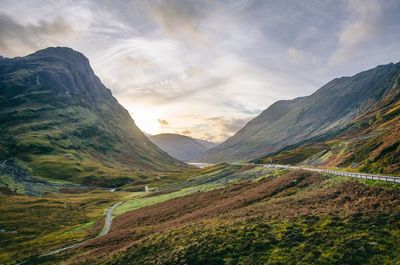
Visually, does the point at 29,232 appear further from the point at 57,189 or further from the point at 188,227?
the point at 57,189

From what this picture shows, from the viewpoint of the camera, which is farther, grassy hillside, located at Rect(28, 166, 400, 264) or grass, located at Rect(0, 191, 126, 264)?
grass, located at Rect(0, 191, 126, 264)

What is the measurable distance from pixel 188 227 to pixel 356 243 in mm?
23359

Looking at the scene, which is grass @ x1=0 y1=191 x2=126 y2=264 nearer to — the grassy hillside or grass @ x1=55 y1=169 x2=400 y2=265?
the grassy hillside

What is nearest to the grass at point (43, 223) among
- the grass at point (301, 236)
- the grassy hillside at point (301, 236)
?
the grassy hillside at point (301, 236)

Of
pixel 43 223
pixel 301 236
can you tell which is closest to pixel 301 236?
pixel 301 236

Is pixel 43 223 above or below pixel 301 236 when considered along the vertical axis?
above

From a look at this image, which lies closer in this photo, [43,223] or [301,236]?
[301,236]

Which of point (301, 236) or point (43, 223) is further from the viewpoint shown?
point (43, 223)

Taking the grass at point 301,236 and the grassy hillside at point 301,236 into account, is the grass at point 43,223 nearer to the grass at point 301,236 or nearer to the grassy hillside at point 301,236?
the grassy hillside at point 301,236

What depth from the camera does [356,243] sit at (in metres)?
25.5

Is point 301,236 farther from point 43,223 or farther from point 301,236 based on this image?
point 43,223

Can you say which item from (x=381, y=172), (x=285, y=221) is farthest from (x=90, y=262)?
(x=381, y=172)

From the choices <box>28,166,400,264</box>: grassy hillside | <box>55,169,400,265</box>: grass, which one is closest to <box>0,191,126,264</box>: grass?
<box>28,166,400,264</box>: grassy hillside

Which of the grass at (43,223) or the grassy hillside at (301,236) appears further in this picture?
the grass at (43,223)
